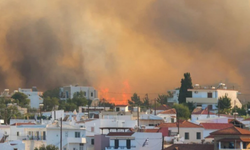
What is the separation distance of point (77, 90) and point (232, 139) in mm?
60518

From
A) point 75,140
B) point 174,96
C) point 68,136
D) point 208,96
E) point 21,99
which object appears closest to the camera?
point 75,140

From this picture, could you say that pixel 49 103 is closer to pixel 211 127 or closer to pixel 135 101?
pixel 135 101

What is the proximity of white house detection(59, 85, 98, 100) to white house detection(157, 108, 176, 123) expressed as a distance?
92.1ft

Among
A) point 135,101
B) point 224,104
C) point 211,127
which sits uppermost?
point 135,101

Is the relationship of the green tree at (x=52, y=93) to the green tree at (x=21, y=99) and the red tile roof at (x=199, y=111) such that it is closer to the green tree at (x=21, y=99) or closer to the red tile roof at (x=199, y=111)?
the green tree at (x=21, y=99)

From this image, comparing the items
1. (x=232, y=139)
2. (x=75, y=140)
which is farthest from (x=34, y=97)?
(x=232, y=139)

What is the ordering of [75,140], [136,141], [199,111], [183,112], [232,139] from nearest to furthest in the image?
[232,139] → [136,141] → [75,140] → [199,111] → [183,112]

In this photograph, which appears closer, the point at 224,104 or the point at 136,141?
the point at 136,141

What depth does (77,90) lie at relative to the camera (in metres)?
105

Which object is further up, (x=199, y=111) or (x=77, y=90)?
(x=77, y=90)

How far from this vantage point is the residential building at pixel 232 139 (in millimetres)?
45403

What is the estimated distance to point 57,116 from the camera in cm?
7544

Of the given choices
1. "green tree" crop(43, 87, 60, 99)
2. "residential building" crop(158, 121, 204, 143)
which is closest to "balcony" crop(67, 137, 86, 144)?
"residential building" crop(158, 121, 204, 143)

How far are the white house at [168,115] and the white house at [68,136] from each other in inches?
448
